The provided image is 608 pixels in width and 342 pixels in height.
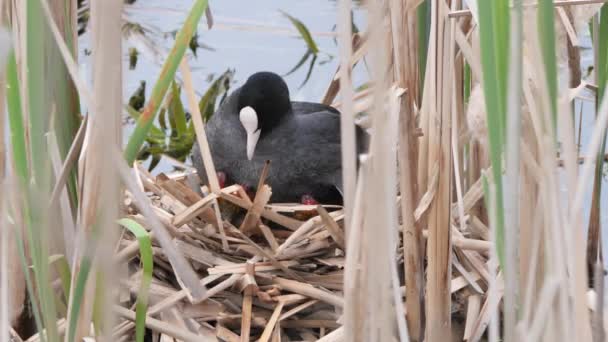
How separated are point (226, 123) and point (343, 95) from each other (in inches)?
42.1

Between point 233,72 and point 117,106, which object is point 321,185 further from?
point 117,106

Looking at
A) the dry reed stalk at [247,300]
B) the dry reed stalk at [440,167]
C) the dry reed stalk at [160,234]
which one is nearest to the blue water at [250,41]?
the dry reed stalk at [247,300]

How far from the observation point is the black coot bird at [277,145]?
5.86 feet

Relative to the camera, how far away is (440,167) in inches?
47.6

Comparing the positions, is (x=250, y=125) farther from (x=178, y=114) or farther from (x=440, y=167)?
(x=440, y=167)

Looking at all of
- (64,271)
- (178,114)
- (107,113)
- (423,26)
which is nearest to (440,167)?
(423,26)

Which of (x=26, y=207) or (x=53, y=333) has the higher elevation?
(x=26, y=207)

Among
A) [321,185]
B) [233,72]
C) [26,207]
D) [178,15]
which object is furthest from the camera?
[178,15]

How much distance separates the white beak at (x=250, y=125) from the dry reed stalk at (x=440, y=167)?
0.61 m

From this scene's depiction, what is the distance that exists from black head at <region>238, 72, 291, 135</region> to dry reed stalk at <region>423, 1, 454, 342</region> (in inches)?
24.4

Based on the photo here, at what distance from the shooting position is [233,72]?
2393 mm

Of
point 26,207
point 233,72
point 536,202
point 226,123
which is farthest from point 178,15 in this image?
point 536,202

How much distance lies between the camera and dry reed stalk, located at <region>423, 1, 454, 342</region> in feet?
3.70

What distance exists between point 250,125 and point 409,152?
2.03 feet
